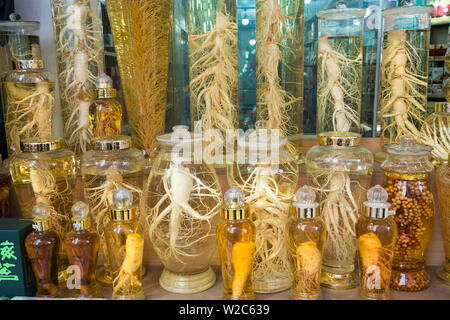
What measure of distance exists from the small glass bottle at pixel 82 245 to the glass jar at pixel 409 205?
2.10 ft

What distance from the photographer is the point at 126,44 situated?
112 cm

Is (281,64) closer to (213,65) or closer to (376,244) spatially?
(213,65)

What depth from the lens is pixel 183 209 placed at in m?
0.92

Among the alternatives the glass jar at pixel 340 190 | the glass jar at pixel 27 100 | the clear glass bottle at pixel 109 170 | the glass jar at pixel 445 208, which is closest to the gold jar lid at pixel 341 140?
the glass jar at pixel 340 190

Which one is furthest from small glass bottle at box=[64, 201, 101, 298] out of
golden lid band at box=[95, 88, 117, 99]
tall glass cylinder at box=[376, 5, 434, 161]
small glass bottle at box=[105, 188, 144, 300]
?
tall glass cylinder at box=[376, 5, 434, 161]

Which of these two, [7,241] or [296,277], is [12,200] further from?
[296,277]

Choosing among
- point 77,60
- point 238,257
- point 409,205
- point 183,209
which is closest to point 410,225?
point 409,205

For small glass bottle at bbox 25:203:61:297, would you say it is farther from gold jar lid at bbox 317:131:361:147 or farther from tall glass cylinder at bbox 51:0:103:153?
gold jar lid at bbox 317:131:361:147

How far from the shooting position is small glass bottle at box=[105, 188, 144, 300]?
0.87m

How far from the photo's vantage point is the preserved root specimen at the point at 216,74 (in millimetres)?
1069

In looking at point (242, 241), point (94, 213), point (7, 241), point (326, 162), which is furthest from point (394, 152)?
point (7, 241)

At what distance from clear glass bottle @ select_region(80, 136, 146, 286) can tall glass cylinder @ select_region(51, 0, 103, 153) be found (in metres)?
0.19

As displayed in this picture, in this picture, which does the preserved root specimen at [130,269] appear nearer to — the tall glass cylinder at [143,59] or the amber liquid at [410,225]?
the tall glass cylinder at [143,59]

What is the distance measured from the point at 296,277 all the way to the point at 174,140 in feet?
1.24
